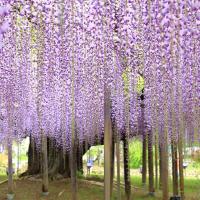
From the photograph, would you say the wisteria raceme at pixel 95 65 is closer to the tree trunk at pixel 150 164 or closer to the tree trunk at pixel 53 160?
the tree trunk at pixel 53 160

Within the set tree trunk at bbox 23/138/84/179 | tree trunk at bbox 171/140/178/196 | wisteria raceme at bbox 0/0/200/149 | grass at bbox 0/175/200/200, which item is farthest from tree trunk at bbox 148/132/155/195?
tree trunk at bbox 23/138/84/179

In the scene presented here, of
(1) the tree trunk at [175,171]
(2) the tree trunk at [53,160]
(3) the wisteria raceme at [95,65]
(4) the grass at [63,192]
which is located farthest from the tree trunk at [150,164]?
(2) the tree trunk at [53,160]

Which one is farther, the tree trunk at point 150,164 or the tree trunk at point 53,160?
the tree trunk at point 53,160

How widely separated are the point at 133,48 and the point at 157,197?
6.89 meters

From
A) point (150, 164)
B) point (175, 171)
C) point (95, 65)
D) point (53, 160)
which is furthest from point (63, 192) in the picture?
point (95, 65)

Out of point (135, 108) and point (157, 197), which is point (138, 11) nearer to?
point (135, 108)

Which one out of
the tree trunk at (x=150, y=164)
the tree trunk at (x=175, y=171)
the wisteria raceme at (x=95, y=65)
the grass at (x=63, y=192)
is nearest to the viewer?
the wisteria raceme at (x=95, y=65)

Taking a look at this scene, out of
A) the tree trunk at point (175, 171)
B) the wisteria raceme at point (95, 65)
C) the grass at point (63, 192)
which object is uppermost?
the wisteria raceme at point (95, 65)

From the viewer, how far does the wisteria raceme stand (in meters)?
7.99

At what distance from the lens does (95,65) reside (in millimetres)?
11070

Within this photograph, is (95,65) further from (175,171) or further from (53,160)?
(53,160)

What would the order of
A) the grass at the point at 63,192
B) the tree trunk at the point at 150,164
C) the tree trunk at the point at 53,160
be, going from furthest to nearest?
the tree trunk at the point at 53,160 < the tree trunk at the point at 150,164 < the grass at the point at 63,192

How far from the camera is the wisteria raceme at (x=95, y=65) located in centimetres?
799

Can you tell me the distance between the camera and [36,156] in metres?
17.9
